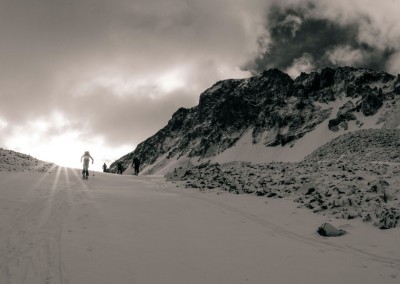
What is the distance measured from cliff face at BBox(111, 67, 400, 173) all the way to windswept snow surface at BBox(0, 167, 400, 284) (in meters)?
103

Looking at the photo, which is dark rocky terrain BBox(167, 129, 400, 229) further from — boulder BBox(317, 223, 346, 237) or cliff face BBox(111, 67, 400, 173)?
cliff face BBox(111, 67, 400, 173)

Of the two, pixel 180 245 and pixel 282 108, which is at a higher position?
pixel 282 108

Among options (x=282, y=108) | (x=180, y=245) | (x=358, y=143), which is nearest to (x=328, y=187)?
(x=180, y=245)

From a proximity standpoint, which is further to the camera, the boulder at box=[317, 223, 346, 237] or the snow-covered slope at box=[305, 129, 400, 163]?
the snow-covered slope at box=[305, 129, 400, 163]

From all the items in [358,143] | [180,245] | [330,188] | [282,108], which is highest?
[282,108]

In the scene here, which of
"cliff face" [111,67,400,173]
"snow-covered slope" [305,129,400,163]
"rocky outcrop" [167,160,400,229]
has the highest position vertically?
"cliff face" [111,67,400,173]

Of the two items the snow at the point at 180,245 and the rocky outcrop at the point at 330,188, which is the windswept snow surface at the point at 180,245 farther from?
the rocky outcrop at the point at 330,188

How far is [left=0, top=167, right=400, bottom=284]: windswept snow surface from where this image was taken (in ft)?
22.5

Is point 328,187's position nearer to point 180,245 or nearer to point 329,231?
point 329,231

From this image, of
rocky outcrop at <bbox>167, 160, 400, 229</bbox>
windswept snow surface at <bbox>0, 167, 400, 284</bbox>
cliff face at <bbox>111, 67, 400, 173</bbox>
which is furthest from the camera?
cliff face at <bbox>111, 67, 400, 173</bbox>

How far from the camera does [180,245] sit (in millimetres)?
Answer: 8727

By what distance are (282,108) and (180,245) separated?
14351 cm

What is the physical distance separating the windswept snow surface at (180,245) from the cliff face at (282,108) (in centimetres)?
10329

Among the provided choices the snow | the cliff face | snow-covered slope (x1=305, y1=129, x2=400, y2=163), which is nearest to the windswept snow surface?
the snow
